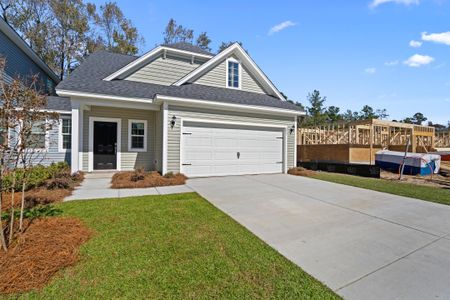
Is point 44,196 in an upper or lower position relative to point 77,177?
lower

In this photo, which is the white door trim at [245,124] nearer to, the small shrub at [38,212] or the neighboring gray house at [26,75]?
the small shrub at [38,212]

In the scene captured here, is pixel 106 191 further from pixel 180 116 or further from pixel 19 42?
pixel 19 42

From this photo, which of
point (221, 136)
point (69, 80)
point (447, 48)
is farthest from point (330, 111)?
point (69, 80)

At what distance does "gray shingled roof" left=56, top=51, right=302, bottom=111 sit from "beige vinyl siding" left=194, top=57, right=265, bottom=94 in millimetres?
345

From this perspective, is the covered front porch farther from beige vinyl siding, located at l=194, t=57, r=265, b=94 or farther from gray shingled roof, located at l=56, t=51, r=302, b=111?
beige vinyl siding, located at l=194, t=57, r=265, b=94

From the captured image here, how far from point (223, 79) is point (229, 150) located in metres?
3.95

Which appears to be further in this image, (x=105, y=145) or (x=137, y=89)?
(x=105, y=145)

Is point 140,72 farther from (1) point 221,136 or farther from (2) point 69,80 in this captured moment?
(1) point 221,136

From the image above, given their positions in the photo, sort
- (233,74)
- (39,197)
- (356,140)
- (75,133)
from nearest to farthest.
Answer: (39,197), (75,133), (233,74), (356,140)

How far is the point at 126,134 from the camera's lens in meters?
10.6

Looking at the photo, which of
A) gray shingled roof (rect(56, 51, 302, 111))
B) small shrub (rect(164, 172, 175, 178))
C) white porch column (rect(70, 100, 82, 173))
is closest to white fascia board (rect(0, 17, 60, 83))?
gray shingled roof (rect(56, 51, 302, 111))

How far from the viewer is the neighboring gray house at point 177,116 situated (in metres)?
8.91

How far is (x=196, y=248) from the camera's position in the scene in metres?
3.27

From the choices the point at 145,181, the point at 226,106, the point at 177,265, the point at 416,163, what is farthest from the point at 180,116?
the point at 416,163
